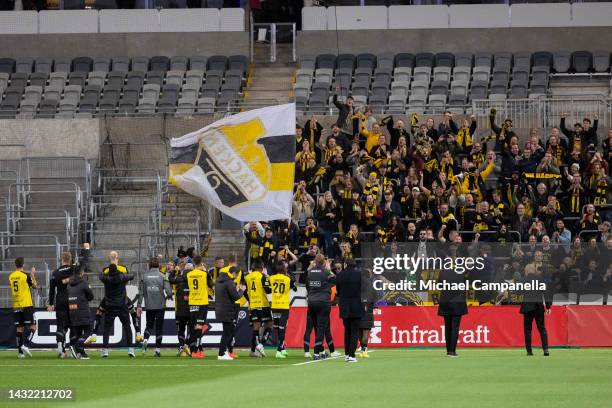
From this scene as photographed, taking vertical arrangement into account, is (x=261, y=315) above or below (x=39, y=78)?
below

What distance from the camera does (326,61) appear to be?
46875 mm

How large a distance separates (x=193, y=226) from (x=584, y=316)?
11629 mm

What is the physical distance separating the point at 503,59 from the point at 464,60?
4.15 feet

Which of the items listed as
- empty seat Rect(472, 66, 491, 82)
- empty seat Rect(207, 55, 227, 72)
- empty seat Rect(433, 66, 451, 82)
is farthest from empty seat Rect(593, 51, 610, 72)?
empty seat Rect(207, 55, 227, 72)

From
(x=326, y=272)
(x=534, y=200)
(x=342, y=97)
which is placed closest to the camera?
(x=326, y=272)

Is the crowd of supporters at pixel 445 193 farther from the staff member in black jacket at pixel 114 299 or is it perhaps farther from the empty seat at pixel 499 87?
the empty seat at pixel 499 87

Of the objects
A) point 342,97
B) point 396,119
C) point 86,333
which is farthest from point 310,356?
point 342,97

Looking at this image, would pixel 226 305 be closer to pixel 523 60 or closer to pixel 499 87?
pixel 499 87

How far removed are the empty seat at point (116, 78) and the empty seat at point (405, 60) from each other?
9.05 meters

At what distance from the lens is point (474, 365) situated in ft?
A: 81.0

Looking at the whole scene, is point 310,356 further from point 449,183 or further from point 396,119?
point 396,119

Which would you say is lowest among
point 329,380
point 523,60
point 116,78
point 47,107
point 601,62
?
point 329,380

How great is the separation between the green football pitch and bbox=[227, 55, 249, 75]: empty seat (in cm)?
1945

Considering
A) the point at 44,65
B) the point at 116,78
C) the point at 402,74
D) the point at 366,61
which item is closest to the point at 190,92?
the point at 116,78
